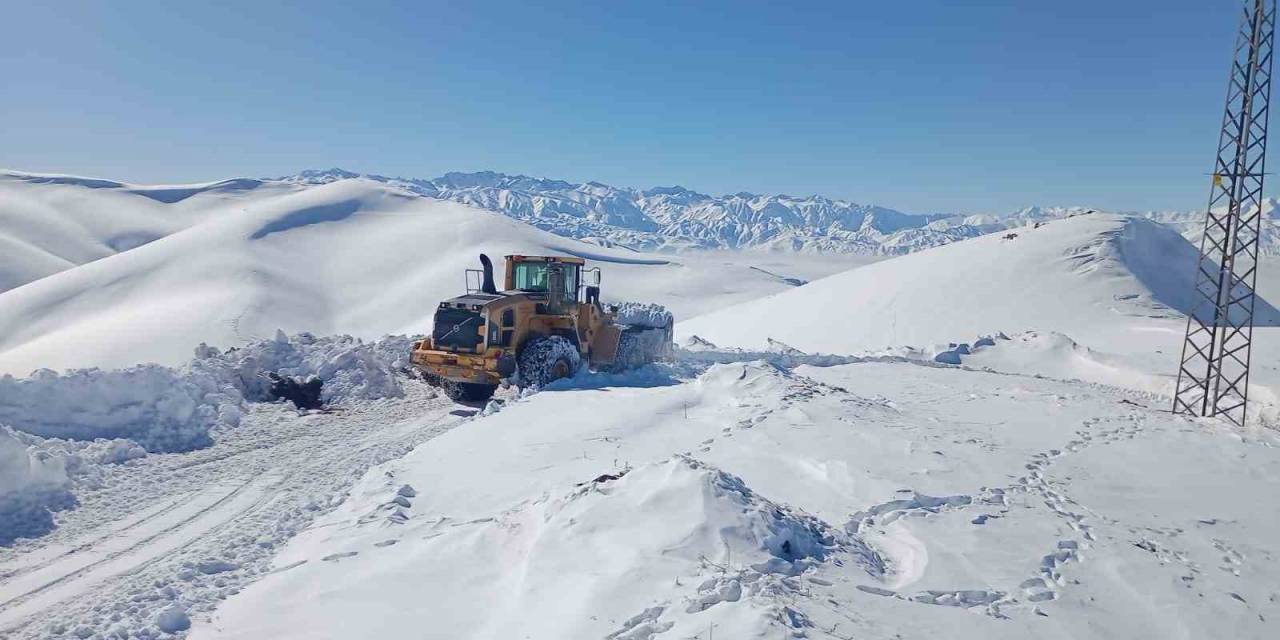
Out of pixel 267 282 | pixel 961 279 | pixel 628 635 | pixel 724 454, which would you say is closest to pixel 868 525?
pixel 724 454

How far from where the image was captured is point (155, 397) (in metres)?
10.4

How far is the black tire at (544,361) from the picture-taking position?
45.4ft

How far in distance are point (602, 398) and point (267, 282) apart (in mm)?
45829

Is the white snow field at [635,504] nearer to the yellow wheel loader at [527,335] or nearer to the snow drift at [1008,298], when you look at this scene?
the yellow wheel loader at [527,335]

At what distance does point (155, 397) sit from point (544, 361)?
5.99 meters

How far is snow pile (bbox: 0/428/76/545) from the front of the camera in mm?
6918

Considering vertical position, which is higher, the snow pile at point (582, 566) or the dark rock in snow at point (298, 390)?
the snow pile at point (582, 566)

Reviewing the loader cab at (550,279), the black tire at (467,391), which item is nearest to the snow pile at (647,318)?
the loader cab at (550,279)

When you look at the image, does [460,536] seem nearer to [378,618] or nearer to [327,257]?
[378,618]

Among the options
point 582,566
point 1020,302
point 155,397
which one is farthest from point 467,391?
point 1020,302

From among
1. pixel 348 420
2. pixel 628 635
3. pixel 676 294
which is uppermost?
pixel 628 635

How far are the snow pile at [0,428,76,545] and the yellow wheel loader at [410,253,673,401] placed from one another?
617cm

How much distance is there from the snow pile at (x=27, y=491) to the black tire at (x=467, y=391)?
6199 millimetres

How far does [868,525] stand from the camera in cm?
723
